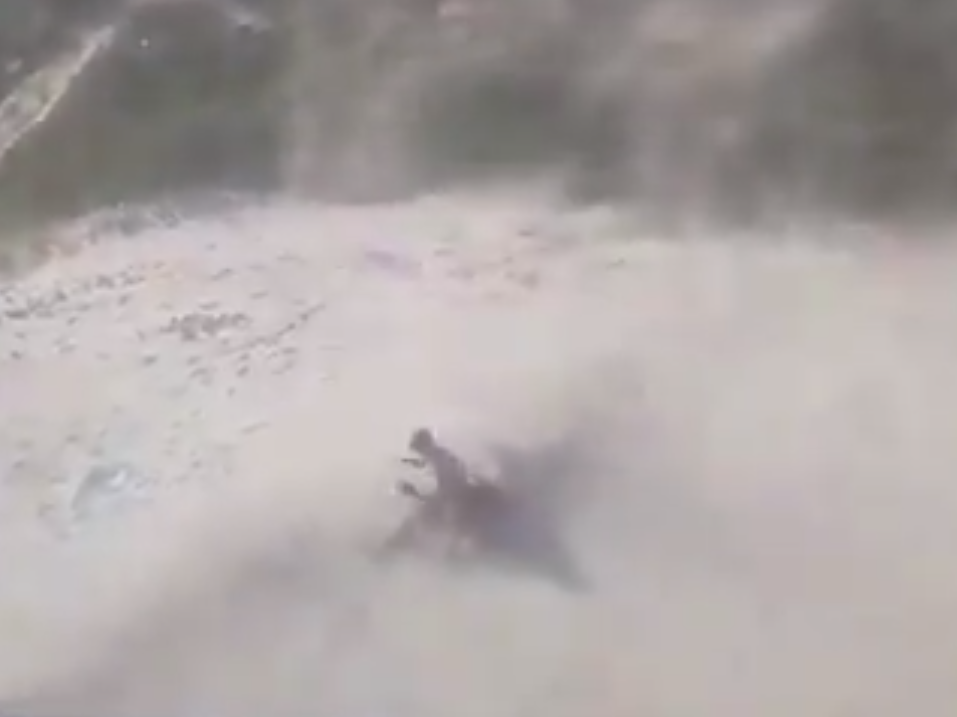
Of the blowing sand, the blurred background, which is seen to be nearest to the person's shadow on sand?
the blowing sand

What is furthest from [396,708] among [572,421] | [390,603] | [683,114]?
[683,114]

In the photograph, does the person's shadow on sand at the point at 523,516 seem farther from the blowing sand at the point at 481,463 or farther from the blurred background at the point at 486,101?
→ the blurred background at the point at 486,101

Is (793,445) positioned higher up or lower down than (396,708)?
higher up

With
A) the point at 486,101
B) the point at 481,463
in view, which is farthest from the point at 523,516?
the point at 486,101

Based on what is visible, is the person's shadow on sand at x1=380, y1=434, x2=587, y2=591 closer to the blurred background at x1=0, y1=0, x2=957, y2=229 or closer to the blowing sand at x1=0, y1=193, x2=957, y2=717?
the blowing sand at x1=0, y1=193, x2=957, y2=717

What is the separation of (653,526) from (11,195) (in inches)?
13.3

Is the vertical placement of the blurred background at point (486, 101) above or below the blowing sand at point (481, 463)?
above

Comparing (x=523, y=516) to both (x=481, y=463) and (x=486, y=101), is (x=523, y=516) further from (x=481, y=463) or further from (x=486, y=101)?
(x=486, y=101)

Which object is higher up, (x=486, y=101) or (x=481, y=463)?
Result: (x=486, y=101)

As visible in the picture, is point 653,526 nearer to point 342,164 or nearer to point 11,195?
point 342,164

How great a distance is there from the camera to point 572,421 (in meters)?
0.76

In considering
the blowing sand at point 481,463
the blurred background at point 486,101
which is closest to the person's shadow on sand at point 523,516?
the blowing sand at point 481,463

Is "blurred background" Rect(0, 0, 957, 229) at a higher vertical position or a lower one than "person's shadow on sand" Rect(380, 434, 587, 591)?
higher

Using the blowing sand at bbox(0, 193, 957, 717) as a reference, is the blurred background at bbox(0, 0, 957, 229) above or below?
above
